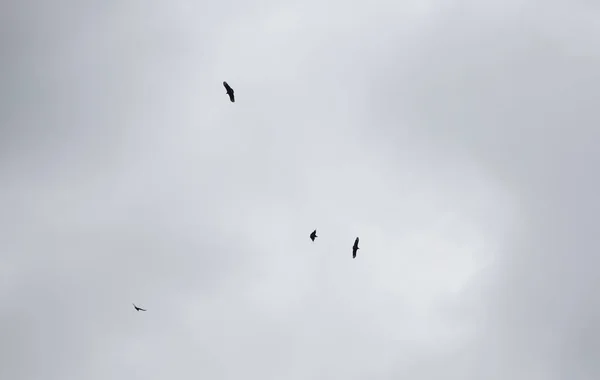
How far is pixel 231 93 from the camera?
71.4 meters

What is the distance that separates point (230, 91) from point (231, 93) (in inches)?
17.1

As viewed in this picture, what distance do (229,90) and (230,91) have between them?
0.22 m

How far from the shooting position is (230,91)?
71.8m

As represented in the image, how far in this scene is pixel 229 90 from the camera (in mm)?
71875

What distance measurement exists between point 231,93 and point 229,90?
0.65 m
